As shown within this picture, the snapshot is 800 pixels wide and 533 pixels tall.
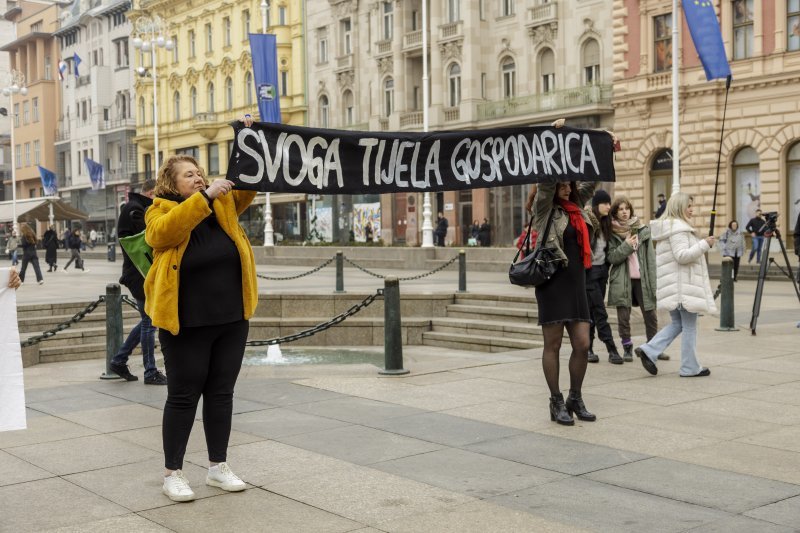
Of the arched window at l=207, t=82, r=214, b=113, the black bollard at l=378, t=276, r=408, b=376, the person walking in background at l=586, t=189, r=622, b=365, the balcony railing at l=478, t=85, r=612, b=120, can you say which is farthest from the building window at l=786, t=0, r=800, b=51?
the arched window at l=207, t=82, r=214, b=113

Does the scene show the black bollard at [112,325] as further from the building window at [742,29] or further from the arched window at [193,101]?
the arched window at [193,101]

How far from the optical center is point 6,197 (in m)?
91.0

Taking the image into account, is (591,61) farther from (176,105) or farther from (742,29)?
(176,105)

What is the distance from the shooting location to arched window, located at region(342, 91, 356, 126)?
170 feet

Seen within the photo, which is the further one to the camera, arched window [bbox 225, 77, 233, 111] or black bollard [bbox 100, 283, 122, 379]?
arched window [bbox 225, 77, 233, 111]

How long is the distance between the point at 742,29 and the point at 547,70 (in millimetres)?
9268

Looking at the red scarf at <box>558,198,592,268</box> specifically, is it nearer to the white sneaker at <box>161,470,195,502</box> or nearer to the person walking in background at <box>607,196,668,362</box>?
the person walking in background at <box>607,196,668,362</box>

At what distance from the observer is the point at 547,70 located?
1617 inches

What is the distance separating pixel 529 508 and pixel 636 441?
5.86ft

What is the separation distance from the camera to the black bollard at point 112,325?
1011 cm

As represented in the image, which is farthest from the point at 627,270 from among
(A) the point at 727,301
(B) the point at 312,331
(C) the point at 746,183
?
(C) the point at 746,183

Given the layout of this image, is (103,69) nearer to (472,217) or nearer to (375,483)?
(472,217)

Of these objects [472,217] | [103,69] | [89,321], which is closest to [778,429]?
[89,321]

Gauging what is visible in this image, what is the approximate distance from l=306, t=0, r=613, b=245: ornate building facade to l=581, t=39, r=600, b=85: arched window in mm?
39
